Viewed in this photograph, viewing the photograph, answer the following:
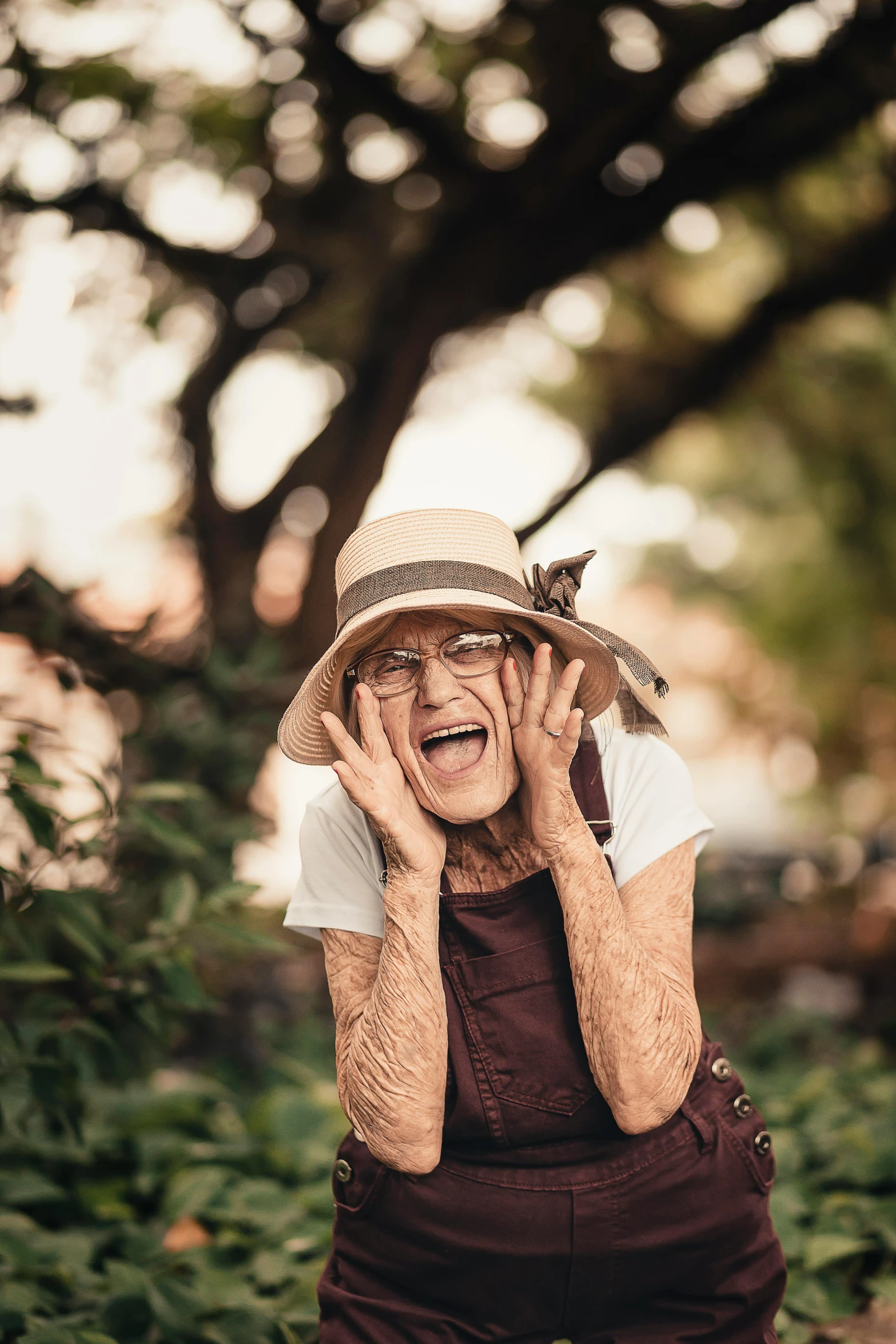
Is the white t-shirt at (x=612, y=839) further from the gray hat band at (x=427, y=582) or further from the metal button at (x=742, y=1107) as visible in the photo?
the metal button at (x=742, y=1107)

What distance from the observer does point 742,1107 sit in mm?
2244

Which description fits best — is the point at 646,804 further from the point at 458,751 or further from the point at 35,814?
the point at 35,814

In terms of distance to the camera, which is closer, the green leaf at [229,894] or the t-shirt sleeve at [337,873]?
the t-shirt sleeve at [337,873]

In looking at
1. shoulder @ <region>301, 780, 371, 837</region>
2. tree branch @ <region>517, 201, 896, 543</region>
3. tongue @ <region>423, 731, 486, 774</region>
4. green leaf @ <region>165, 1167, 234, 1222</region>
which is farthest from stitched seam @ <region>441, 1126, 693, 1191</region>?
tree branch @ <region>517, 201, 896, 543</region>

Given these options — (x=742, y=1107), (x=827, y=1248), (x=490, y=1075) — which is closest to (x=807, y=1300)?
(x=827, y=1248)

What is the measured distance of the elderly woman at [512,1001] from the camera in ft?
6.53

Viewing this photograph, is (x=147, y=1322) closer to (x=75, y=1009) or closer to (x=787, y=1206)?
(x=75, y=1009)

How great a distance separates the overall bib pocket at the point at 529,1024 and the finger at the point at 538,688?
46cm

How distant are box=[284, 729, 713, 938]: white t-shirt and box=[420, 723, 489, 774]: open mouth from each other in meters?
0.26

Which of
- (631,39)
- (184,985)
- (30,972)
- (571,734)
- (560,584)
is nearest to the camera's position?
(571,734)

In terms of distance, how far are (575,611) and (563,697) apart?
11.8 inches

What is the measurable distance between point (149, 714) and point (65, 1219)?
6.34 feet

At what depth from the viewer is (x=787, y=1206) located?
122 inches

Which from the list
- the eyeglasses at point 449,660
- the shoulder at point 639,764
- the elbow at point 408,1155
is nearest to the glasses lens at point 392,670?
the eyeglasses at point 449,660
